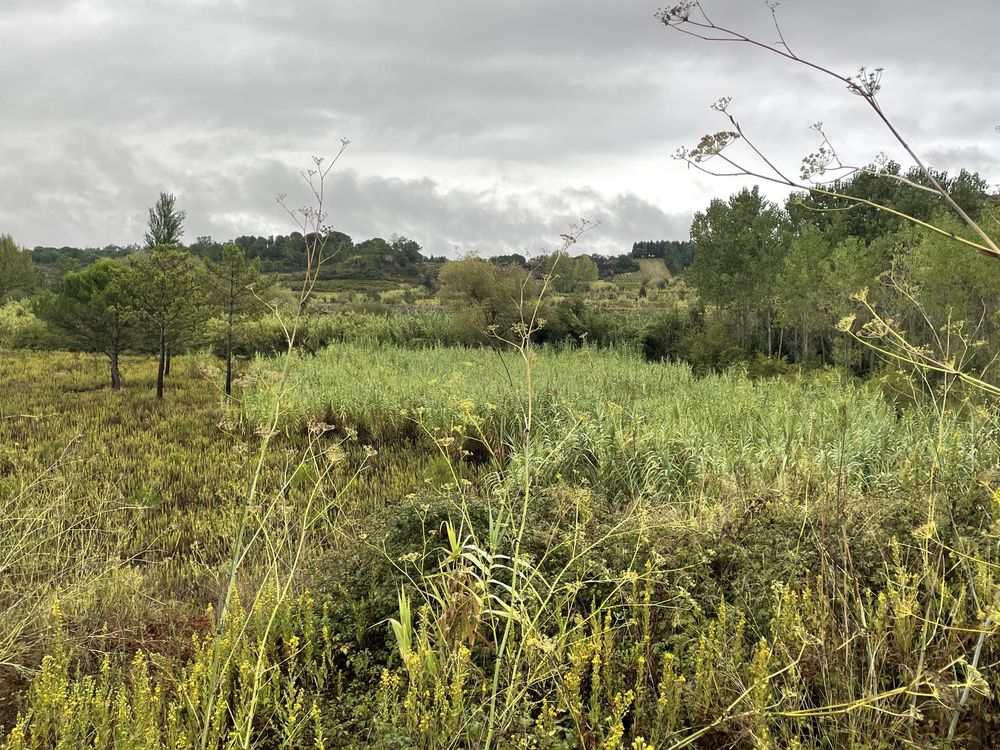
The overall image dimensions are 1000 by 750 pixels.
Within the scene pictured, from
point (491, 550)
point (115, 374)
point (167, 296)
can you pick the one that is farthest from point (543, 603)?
point (115, 374)

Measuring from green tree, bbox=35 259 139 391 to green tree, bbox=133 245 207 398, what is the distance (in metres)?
0.23

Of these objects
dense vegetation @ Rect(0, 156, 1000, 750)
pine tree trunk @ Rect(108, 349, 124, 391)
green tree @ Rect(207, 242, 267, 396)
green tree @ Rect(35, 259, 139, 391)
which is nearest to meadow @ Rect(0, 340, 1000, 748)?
dense vegetation @ Rect(0, 156, 1000, 750)

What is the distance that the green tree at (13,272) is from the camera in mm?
37719

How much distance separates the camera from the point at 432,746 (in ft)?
6.44

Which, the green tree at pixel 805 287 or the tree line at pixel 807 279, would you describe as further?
the green tree at pixel 805 287

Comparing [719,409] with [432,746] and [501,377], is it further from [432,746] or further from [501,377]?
[432,746]

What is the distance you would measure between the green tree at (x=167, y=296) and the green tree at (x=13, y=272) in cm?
3437

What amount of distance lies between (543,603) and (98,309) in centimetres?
1284

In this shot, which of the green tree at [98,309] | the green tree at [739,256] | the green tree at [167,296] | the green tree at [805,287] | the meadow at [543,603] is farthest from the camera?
the green tree at [739,256]

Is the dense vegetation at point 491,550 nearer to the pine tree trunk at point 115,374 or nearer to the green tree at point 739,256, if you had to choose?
the pine tree trunk at point 115,374

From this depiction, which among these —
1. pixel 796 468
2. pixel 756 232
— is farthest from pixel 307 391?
pixel 756 232

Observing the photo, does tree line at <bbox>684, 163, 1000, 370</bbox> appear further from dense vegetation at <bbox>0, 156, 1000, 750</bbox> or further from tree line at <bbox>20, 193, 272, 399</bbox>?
tree line at <bbox>20, 193, 272, 399</bbox>

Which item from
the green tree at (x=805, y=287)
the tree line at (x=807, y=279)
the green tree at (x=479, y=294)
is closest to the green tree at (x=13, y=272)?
the green tree at (x=479, y=294)

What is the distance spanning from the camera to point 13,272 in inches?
1508
